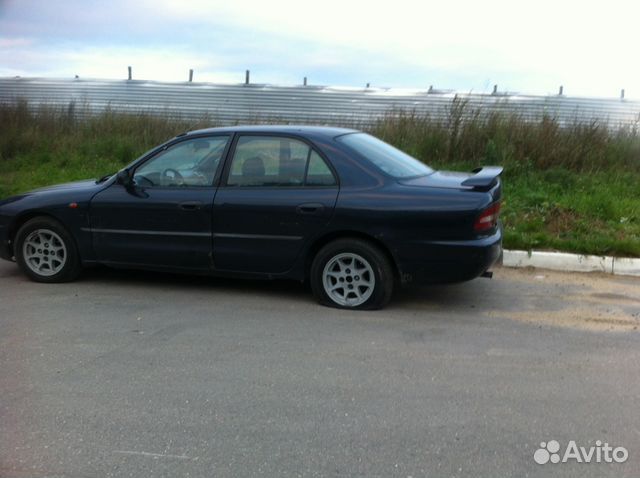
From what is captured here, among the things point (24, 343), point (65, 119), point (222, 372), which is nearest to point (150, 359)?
point (222, 372)

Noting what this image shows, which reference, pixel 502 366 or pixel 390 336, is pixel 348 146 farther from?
pixel 502 366

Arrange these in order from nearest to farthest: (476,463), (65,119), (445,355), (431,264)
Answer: (476,463) → (445,355) → (431,264) → (65,119)

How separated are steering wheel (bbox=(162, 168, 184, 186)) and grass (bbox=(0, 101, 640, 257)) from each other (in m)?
3.81

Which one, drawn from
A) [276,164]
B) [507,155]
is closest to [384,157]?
[276,164]

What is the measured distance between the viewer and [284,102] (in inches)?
751

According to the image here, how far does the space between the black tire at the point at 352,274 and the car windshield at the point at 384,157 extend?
710 mm

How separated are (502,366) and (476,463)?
134cm

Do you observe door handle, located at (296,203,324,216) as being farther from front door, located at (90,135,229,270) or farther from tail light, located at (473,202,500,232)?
tail light, located at (473,202,500,232)

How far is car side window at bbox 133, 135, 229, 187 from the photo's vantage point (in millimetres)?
6223

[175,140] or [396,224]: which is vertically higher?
[175,140]

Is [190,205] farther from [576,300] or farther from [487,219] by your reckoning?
[576,300]

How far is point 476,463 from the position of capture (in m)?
3.31

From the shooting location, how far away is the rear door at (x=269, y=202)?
228 inches

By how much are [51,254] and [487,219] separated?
418 cm
